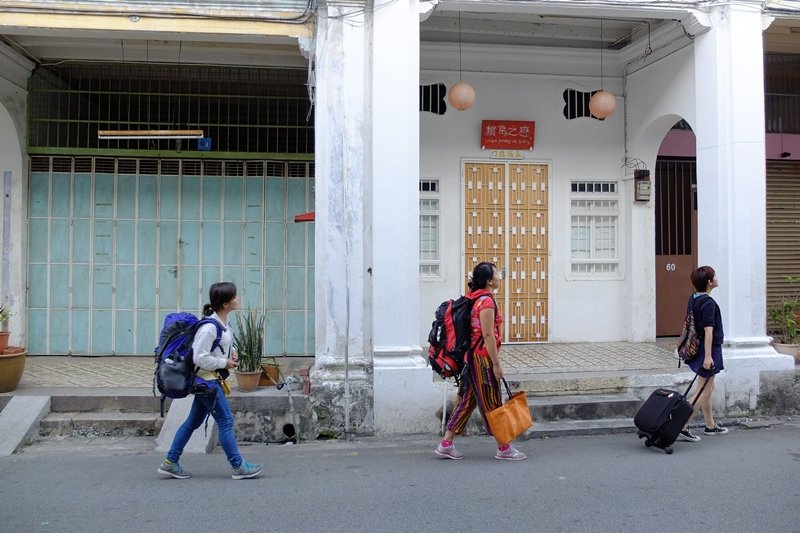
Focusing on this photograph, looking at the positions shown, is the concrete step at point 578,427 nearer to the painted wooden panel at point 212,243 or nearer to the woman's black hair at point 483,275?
the woman's black hair at point 483,275

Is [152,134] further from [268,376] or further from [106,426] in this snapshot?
[106,426]

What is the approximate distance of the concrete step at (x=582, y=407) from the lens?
6984 mm

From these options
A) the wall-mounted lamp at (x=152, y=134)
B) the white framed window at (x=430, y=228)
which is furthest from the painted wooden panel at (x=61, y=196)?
the white framed window at (x=430, y=228)

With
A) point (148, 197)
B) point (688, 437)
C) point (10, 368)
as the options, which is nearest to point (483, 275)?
point (688, 437)

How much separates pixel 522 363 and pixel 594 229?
2.66 meters

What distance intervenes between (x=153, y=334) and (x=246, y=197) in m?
2.21

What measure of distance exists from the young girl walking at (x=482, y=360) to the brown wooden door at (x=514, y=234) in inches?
143

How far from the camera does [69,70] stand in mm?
9156

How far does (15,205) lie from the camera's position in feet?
29.2

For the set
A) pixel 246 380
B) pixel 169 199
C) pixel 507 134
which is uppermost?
pixel 507 134

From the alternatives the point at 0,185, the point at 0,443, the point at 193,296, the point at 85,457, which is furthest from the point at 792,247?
the point at 0,185

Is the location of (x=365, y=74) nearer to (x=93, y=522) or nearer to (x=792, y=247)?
(x=93, y=522)

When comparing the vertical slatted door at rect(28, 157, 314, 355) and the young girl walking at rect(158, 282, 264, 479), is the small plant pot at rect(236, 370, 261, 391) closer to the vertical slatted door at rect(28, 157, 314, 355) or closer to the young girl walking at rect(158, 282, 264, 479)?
the young girl walking at rect(158, 282, 264, 479)

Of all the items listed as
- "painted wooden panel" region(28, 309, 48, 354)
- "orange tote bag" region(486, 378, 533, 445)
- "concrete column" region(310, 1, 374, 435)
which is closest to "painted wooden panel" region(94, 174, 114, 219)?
"painted wooden panel" region(28, 309, 48, 354)
